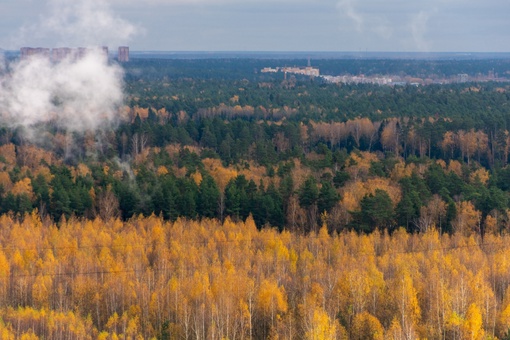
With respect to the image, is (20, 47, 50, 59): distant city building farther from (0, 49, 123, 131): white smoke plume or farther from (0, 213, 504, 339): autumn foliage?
(0, 213, 504, 339): autumn foliage

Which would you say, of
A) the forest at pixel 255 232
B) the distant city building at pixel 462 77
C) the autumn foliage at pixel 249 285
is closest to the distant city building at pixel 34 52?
the forest at pixel 255 232

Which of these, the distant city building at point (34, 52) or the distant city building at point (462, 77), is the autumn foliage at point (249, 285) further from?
the distant city building at point (462, 77)

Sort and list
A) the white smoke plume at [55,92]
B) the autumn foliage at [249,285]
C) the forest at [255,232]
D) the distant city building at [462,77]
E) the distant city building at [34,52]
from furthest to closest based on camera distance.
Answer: the distant city building at [462,77]
the distant city building at [34,52]
the white smoke plume at [55,92]
the forest at [255,232]
the autumn foliage at [249,285]

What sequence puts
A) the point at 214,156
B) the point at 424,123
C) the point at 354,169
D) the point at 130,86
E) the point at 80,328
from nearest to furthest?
1. the point at 80,328
2. the point at 354,169
3. the point at 214,156
4. the point at 424,123
5. the point at 130,86

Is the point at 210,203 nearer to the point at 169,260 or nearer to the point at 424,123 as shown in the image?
the point at 169,260

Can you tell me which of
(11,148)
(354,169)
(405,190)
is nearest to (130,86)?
(11,148)

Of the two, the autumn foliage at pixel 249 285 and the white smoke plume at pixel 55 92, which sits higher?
the white smoke plume at pixel 55 92
